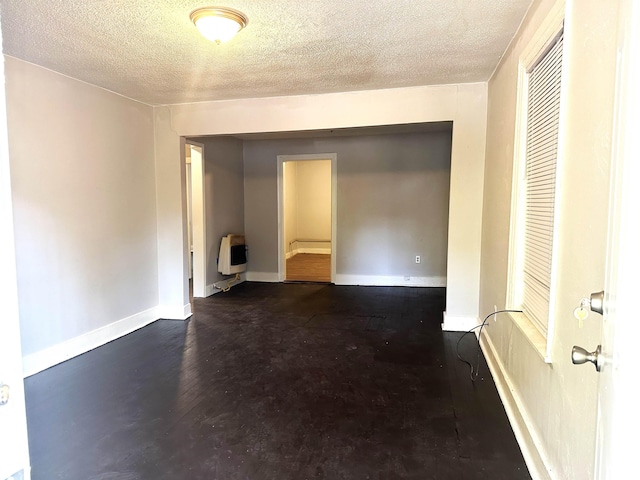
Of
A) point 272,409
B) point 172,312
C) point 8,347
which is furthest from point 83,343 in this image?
point 8,347

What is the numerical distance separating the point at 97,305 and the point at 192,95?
217 centimetres

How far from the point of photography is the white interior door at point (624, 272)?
69 cm

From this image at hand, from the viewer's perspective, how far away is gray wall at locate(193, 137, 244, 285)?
5.35 meters

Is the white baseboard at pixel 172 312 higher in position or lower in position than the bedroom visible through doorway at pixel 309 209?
lower

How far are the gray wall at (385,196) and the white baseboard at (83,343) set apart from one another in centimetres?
271

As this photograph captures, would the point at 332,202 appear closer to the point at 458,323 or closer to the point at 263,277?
the point at 263,277

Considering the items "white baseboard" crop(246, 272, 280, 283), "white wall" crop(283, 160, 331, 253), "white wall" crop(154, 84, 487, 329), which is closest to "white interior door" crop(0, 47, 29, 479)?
"white wall" crop(154, 84, 487, 329)

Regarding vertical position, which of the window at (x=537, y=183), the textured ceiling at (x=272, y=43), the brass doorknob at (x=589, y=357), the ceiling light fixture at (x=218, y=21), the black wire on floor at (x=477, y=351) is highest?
the textured ceiling at (x=272, y=43)

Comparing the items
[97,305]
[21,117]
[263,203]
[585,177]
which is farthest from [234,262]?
[585,177]

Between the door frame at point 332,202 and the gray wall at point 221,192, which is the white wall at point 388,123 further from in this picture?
the door frame at point 332,202

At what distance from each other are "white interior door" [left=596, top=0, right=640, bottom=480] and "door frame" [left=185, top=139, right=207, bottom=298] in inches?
195

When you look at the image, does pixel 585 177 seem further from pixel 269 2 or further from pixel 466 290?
pixel 466 290

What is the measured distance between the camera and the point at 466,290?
147 inches

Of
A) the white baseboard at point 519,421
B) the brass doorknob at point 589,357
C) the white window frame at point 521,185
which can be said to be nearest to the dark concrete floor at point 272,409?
the white baseboard at point 519,421
